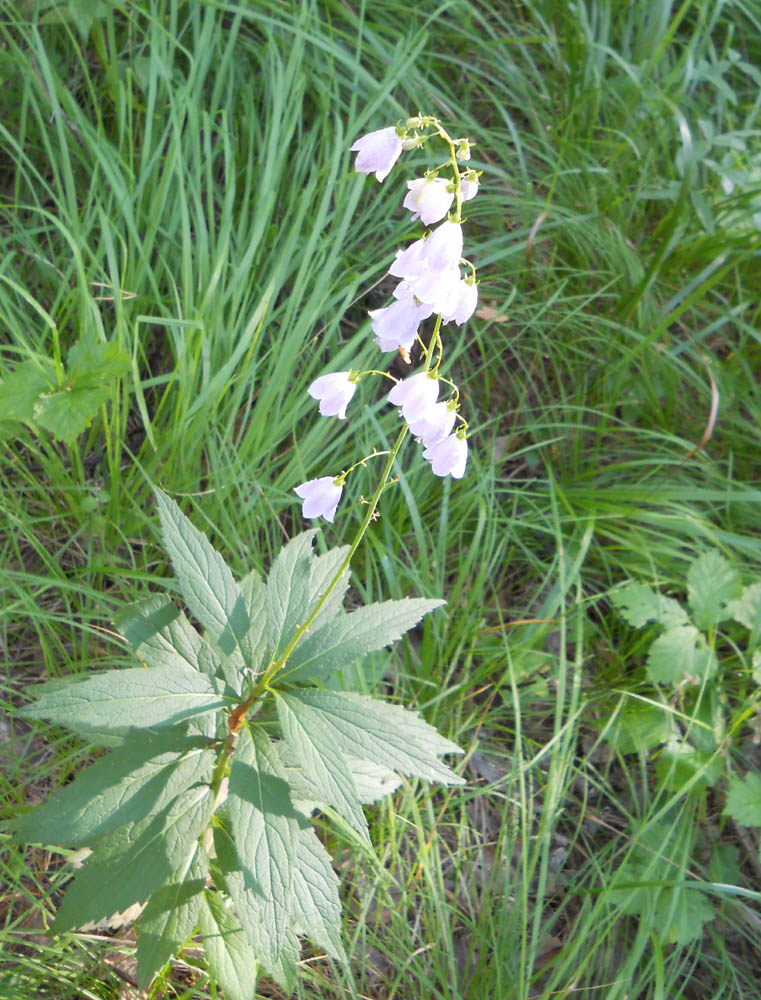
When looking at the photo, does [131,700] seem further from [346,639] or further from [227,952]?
[227,952]

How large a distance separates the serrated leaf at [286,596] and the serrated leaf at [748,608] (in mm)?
1535

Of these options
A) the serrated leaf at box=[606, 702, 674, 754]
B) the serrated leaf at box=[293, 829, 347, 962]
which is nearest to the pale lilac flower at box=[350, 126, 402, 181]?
the serrated leaf at box=[293, 829, 347, 962]

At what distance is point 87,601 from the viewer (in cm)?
234

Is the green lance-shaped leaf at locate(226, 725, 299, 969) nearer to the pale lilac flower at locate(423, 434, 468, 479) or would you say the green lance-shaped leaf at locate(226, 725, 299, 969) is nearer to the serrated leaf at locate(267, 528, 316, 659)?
the serrated leaf at locate(267, 528, 316, 659)

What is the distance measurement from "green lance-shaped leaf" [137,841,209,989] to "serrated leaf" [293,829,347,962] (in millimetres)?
291

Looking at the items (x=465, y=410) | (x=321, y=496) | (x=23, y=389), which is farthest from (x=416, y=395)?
(x=465, y=410)

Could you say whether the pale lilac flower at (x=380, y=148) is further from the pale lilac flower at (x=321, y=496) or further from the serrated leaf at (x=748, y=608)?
the serrated leaf at (x=748, y=608)

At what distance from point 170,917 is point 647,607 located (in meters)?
1.61

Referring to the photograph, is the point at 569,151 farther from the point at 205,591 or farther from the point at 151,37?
the point at 205,591

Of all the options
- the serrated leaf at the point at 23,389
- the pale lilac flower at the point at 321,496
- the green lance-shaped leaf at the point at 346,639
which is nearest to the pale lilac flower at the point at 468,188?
the pale lilac flower at the point at 321,496

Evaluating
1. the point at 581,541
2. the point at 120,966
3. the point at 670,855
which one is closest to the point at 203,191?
the point at 581,541

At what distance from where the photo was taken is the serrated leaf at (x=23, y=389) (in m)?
2.22

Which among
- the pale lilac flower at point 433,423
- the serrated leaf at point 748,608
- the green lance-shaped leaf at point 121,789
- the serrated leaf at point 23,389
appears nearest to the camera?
the pale lilac flower at point 433,423

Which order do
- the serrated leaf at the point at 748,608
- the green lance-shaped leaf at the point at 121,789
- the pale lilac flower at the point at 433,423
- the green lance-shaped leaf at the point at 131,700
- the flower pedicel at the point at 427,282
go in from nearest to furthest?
1. the flower pedicel at the point at 427,282
2. the pale lilac flower at the point at 433,423
3. the green lance-shaped leaf at the point at 131,700
4. the green lance-shaped leaf at the point at 121,789
5. the serrated leaf at the point at 748,608
